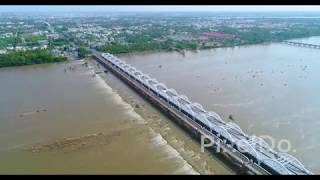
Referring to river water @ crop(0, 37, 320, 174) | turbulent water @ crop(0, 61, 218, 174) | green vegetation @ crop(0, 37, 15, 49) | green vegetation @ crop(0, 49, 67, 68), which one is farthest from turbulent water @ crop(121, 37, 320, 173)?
green vegetation @ crop(0, 37, 15, 49)

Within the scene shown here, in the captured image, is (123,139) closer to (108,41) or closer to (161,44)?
(161,44)

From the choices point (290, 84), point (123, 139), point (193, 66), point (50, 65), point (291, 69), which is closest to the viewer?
point (123, 139)

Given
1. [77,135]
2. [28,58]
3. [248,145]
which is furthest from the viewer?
[28,58]

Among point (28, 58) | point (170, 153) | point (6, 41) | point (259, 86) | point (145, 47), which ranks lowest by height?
point (170, 153)

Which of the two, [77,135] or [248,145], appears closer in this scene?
[248,145]

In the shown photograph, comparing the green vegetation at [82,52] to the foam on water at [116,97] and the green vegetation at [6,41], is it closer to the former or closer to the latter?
the foam on water at [116,97]

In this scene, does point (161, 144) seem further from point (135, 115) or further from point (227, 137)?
point (135, 115)

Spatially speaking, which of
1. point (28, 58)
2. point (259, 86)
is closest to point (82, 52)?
point (28, 58)
